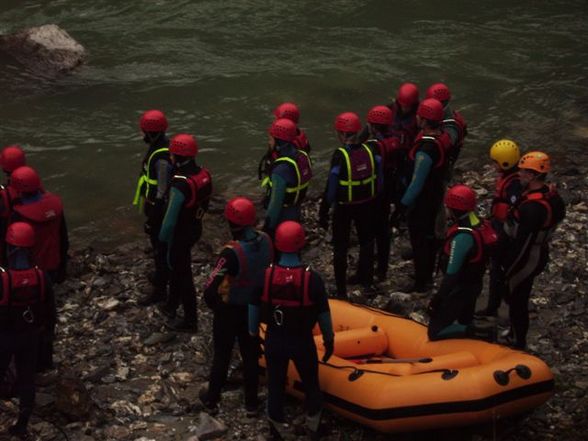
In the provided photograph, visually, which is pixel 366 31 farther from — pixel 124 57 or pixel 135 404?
pixel 135 404

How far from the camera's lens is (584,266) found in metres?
9.56

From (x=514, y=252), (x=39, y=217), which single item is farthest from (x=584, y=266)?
(x=39, y=217)

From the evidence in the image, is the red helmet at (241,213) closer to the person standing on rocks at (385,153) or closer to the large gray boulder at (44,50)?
the person standing on rocks at (385,153)

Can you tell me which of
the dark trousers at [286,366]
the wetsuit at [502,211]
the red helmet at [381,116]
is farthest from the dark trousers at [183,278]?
the wetsuit at [502,211]

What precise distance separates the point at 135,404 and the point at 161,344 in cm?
96

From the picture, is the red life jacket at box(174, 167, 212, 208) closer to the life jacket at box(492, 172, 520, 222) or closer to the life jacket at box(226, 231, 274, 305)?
the life jacket at box(226, 231, 274, 305)

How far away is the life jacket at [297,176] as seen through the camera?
26.5ft

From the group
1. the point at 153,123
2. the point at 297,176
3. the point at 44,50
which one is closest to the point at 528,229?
the point at 297,176

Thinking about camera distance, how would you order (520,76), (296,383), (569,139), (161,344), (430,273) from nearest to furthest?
(296,383) → (161,344) → (430,273) → (569,139) → (520,76)

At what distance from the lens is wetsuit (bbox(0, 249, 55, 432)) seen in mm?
6672

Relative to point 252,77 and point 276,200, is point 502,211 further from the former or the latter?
point 252,77

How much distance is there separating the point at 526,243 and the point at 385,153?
1872mm

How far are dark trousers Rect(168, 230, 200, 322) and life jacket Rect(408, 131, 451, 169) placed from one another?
220cm

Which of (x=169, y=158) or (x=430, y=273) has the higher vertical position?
(x=169, y=158)
